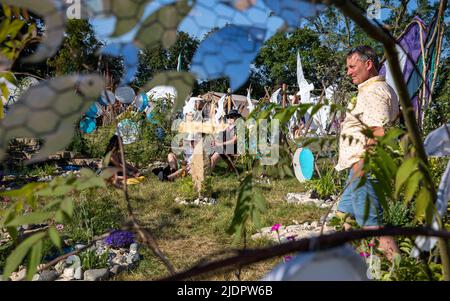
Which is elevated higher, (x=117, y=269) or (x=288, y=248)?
(x=288, y=248)

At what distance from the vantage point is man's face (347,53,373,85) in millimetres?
2488

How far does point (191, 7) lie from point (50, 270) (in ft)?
8.99

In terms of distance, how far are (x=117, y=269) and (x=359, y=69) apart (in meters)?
2.13

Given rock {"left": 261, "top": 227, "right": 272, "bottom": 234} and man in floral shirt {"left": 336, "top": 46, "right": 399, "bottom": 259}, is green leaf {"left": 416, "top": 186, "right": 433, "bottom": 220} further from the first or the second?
rock {"left": 261, "top": 227, "right": 272, "bottom": 234}

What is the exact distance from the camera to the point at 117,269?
289 centimetres

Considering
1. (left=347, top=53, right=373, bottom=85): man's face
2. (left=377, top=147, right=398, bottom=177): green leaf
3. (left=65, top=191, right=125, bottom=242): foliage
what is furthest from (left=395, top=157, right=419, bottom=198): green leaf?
(left=65, top=191, right=125, bottom=242): foliage

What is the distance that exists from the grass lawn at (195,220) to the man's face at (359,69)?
4.01 ft

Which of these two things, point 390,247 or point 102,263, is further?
point 102,263

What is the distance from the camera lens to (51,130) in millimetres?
473

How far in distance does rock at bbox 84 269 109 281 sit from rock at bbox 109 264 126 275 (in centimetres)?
8

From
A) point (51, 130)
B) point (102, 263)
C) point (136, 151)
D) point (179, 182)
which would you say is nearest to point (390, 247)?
point (102, 263)

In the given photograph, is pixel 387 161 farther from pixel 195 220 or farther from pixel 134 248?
pixel 195 220

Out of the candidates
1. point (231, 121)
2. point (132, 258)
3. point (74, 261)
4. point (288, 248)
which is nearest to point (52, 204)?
point (288, 248)

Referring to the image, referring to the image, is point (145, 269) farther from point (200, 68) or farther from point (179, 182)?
point (179, 182)
